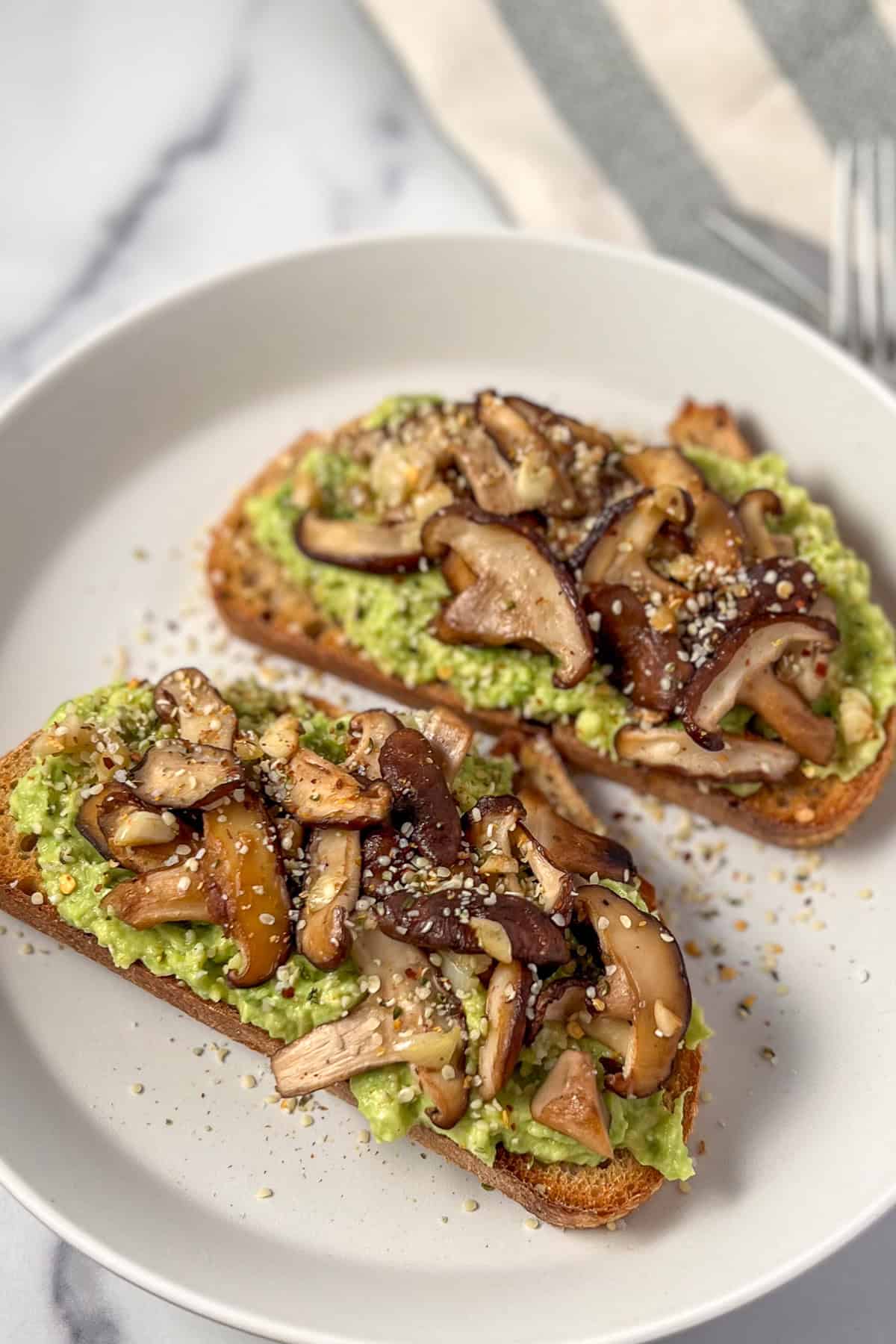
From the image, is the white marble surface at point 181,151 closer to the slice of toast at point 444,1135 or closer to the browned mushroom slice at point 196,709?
the browned mushroom slice at point 196,709

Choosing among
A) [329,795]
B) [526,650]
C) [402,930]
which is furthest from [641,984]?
[526,650]

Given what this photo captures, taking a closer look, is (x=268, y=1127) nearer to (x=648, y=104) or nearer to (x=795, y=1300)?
(x=795, y=1300)

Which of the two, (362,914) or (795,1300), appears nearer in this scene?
(362,914)

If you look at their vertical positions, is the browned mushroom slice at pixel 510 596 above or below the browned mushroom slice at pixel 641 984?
above

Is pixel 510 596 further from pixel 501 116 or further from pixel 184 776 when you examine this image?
pixel 501 116

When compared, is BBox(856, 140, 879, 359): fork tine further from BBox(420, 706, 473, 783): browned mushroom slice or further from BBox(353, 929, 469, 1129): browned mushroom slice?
BBox(353, 929, 469, 1129): browned mushroom slice

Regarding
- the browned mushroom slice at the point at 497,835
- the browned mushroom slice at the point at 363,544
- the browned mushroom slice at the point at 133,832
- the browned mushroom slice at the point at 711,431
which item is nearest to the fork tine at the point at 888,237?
the browned mushroom slice at the point at 711,431

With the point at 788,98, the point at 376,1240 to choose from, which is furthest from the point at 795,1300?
the point at 788,98
